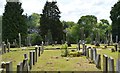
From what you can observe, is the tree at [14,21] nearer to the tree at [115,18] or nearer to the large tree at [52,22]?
the large tree at [52,22]

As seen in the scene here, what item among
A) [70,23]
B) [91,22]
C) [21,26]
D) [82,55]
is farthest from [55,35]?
[82,55]

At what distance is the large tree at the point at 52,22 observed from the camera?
231 feet

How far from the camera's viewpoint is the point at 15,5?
213 ft

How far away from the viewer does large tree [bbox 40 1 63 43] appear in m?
70.4

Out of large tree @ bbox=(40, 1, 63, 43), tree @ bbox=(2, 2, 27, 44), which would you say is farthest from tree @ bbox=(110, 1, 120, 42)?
tree @ bbox=(2, 2, 27, 44)

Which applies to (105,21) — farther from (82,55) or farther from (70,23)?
(82,55)

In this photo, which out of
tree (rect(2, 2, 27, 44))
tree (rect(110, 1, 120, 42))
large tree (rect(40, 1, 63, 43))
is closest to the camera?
tree (rect(2, 2, 27, 44))

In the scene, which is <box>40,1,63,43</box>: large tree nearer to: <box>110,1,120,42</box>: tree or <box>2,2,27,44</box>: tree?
<box>2,2,27,44</box>: tree

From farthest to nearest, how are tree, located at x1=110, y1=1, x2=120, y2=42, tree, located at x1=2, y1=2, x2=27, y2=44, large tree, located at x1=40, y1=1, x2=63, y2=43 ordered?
large tree, located at x1=40, y1=1, x2=63, y2=43
tree, located at x1=110, y1=1, x2=120, y2=42
tree, located at x1=2, y1=2, x2=27, y2=44

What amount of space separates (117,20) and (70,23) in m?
34.4

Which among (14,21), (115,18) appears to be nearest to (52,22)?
(14,21)

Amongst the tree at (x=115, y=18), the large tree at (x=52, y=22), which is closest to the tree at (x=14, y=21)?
the large tree at (x=52, y=22)

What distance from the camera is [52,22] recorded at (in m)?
70.4

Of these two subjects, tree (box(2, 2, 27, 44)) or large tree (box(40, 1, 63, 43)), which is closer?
tree (box(2, 2, 27, 44))
